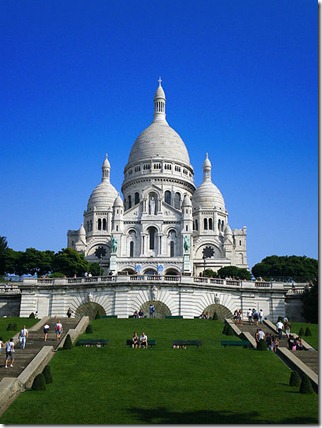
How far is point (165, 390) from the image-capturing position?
2327 centimetres

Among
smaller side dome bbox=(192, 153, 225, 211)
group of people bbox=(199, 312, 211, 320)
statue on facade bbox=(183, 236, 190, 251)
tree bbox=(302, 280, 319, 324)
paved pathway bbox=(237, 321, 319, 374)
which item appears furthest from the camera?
smaller side dome bbox=(192, 153, 225, 211)

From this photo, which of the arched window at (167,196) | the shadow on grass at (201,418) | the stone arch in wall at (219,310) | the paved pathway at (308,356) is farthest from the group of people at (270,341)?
the arched window at (167,196)

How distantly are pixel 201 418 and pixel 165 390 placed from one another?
4160mm

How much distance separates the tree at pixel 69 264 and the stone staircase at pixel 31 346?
4617 centimetres

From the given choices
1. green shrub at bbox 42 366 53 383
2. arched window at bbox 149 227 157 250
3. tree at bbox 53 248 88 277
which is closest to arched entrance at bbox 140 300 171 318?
green shrub at bbox 42 366 53 383

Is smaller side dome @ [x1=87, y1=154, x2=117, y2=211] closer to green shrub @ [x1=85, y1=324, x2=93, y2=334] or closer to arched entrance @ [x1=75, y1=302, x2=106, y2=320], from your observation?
arched entrance @ [x1=75, y1=302, x2=106, y2=320]

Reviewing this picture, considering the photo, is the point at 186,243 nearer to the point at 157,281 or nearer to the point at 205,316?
the point at 157,281

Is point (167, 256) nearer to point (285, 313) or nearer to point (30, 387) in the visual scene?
point (285, 313)

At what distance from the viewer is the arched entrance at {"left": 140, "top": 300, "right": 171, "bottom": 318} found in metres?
47.4

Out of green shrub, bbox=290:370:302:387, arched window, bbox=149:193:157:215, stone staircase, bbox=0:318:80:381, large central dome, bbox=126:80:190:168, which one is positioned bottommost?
green shrub, bbox=290:370:302:387

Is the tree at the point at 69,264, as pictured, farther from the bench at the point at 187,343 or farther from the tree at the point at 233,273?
the bench at the point at 187,343

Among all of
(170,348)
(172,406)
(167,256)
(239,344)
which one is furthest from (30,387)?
(167,256)

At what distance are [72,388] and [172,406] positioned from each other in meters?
4.49

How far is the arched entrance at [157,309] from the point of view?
47.4 meters
